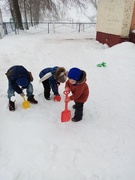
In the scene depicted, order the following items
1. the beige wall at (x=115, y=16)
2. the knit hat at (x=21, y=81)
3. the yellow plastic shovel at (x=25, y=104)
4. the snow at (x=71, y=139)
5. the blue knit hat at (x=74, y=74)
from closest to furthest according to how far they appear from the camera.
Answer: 1. the snow at (x=71, y=139)
2. the blue knit hat at (x=74, y=74)
3. the knit hat at (x=21, y=81)
4. the yellow plastic shovel at (x=25, y=104)
5. the beige wall at (x=115, y=16)

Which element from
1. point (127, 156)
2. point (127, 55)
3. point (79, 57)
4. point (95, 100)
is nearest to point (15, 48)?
point (79, 57)

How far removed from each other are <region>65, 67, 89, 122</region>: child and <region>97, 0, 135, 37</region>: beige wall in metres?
6.69

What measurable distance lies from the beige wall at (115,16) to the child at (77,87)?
6688 millimetres

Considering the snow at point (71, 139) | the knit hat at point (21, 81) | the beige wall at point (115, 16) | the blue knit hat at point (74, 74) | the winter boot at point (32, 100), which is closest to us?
the snow at point (71, 139)

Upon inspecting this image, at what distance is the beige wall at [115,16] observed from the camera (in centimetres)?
793

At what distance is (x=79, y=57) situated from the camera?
691 cm

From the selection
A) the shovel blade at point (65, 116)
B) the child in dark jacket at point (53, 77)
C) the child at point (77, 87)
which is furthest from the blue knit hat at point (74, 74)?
the shovel blade at point (65, 116)

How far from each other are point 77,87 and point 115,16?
773 centimetres

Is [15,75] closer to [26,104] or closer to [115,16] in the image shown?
[26,104]

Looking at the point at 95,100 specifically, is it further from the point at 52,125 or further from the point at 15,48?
the point at 15,48

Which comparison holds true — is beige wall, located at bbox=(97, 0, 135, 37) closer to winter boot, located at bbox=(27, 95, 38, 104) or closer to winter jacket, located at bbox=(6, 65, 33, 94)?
winter boot, located at bbox=(27, 95, 38, 104)

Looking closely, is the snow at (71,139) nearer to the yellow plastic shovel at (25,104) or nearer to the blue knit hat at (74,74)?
the yellow plastic shovel at (25,104)

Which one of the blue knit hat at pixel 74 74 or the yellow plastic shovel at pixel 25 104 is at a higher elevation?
the blue knit hat at pixel 74 74

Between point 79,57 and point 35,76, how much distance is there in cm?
267
